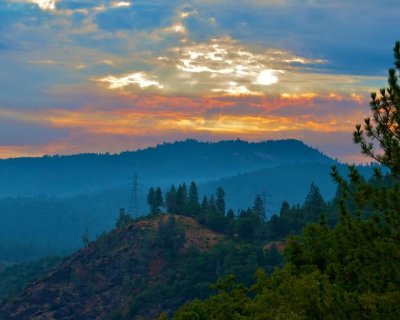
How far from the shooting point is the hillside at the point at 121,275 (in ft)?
463

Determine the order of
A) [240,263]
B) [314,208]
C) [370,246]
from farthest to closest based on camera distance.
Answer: [314,208], [240,263], [370,246]

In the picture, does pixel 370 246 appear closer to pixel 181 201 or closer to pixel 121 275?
pixel 121 275

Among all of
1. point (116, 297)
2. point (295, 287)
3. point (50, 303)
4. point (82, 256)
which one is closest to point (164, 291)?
point (116, 297)

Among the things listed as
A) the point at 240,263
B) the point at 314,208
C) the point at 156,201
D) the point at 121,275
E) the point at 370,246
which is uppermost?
the point at 370,246

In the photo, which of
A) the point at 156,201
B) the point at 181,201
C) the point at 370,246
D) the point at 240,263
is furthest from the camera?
the point at 156,201

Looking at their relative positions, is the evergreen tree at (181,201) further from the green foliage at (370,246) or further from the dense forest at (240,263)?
the green foliage at (370,246)

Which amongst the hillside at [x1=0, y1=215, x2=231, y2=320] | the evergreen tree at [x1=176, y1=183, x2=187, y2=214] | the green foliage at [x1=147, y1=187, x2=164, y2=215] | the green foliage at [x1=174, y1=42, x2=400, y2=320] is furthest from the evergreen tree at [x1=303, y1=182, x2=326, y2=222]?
the green foliage at [x1=174, y1=42, x2=400, y2=320]

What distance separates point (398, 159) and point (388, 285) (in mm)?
5006

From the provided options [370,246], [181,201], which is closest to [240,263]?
[181,201]

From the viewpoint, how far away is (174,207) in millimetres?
171500

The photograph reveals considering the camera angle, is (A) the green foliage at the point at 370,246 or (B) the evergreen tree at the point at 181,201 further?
(B) the evergreen tree at the point at 181,201

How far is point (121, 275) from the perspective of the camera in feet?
502

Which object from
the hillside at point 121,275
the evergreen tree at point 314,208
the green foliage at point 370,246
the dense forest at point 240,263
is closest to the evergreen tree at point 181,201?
the dense forest at point 240,263

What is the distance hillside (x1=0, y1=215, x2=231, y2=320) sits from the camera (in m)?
141
